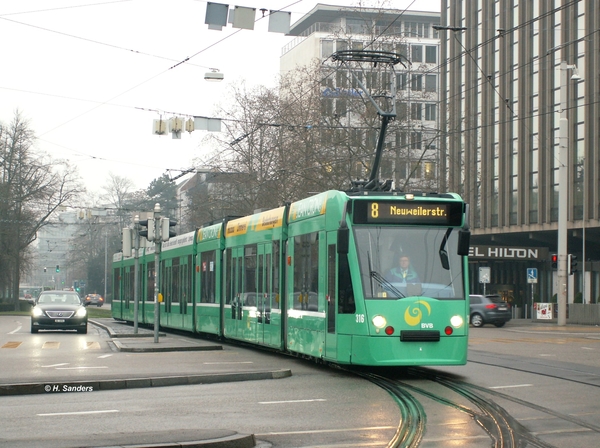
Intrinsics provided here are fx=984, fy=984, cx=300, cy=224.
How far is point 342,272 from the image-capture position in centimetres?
1502

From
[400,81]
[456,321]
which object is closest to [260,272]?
[456,321]

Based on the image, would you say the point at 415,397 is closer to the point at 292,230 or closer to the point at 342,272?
the point at 342,272

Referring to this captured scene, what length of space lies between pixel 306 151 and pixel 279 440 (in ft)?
122

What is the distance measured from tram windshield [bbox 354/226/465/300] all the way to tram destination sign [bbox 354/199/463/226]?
0.41 ft

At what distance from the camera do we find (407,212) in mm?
15250

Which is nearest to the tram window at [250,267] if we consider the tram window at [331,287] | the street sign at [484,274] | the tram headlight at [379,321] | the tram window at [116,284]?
the tram window at [331,287]

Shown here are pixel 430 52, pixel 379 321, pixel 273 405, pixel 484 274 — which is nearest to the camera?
pixel 273 405

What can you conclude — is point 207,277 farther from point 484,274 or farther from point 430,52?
point 430,52

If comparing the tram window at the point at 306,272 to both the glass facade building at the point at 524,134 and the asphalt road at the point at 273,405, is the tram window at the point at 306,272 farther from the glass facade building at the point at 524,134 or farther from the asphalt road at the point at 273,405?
the glass facade building at the point at 524,134

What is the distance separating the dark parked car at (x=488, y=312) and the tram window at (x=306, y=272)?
2624 cm

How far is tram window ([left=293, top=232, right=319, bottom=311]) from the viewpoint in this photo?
16.4m

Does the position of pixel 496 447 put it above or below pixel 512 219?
below

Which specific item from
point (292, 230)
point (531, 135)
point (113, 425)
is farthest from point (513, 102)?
point (113, 425)

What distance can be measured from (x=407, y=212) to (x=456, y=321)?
1.83m
